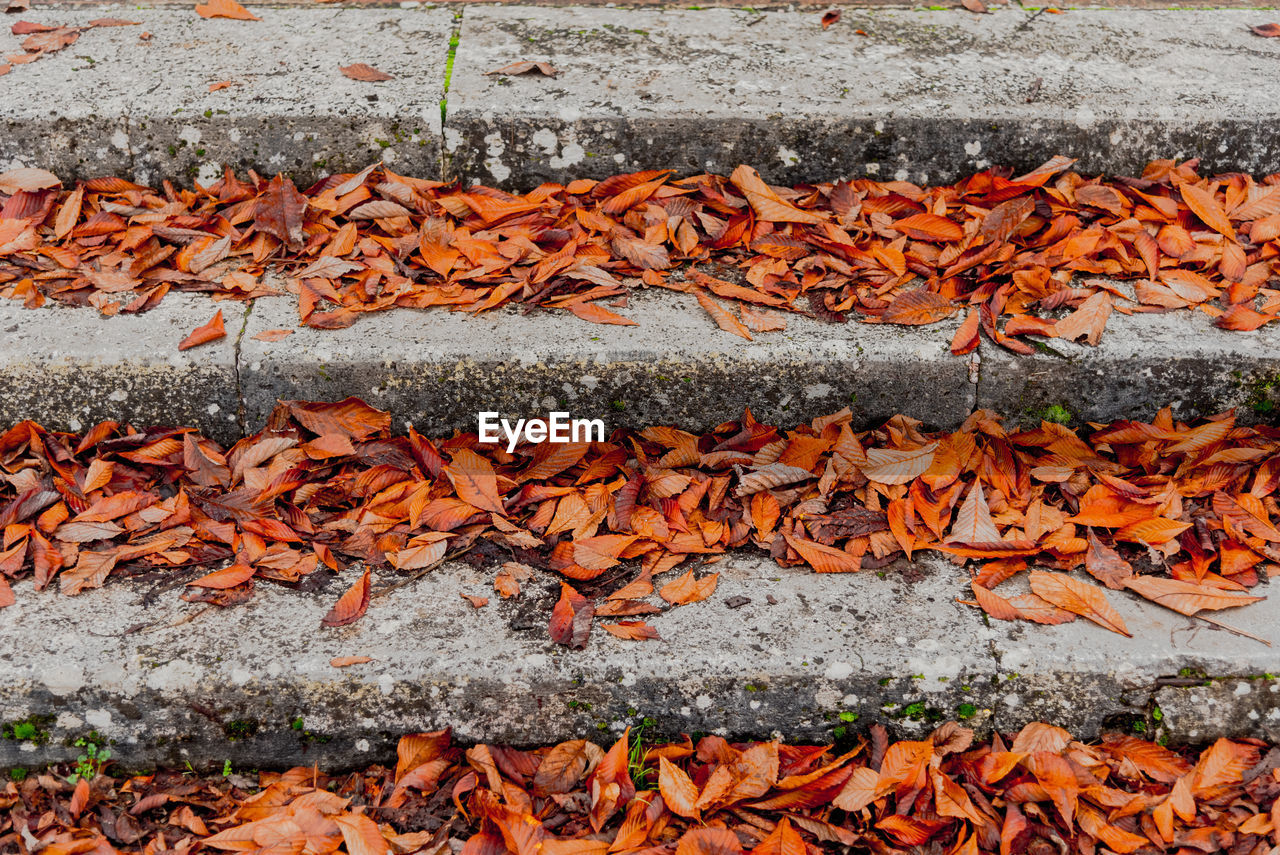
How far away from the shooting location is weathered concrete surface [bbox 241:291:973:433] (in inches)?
85.0

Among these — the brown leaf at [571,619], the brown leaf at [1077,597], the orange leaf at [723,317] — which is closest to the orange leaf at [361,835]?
the brown leaf at [571,619]

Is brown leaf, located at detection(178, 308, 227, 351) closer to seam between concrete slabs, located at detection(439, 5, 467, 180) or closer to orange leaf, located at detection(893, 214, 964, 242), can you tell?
seam between concrete slabs, located at detection(439, 5, 467, 180)

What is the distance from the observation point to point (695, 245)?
8.21ft

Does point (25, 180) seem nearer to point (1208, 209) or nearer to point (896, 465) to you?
point (896, 465)

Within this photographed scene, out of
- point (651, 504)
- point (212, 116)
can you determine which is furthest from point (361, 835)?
point (212, 116)

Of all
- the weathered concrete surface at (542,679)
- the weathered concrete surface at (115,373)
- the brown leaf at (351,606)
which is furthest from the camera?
the weathered concrete surface at (115,373)

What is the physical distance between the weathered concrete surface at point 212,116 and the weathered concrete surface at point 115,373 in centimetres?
55

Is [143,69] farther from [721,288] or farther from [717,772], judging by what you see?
[717,772]

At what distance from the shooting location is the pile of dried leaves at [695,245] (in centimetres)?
232

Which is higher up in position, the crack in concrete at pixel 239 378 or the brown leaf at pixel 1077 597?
the crack in concrete at pixel 239 378

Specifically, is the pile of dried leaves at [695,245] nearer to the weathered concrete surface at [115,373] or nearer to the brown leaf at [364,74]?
the weathered concrete surface at [115,373]

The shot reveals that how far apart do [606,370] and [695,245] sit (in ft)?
1.75

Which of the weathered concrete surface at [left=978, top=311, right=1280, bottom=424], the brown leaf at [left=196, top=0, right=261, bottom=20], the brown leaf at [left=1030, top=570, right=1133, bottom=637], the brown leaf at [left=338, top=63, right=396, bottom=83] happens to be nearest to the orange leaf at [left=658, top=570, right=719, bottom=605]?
the brown leaf at [left=1030, top=570, right=1133, bottom=637]

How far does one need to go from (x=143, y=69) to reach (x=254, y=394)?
124 cm
